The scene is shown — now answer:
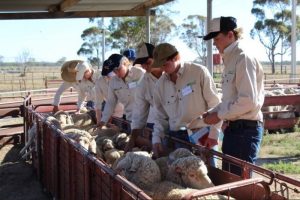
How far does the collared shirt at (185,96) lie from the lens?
163 inches

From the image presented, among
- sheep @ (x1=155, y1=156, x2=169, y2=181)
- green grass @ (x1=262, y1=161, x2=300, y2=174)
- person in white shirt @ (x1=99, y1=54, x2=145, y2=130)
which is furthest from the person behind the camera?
green grass @ (x1=262, y1=161, x2=300, y2=174)

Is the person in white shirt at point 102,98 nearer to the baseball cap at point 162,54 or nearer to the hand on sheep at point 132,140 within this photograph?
the hand on sheep at point 132,140

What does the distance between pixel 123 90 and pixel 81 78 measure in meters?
1.75

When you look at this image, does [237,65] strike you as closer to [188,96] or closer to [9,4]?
[188,96]

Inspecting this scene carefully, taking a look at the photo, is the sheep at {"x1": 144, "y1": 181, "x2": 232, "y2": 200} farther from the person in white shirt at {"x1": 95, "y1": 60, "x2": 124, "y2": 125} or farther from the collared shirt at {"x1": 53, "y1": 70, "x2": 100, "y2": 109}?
the collared shirt at {"x1": 53, "y1": 70, "x2": 100, "y2": 109}

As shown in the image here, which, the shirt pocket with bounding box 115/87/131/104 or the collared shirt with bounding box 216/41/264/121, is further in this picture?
the shirt pocket with bounding box 115/87/131/104

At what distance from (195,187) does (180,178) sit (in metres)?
0.12

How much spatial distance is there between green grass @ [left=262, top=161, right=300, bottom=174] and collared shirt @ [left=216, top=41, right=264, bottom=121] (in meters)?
3.97

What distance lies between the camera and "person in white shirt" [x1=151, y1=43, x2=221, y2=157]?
4066 mm

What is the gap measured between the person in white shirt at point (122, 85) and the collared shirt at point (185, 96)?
139 cm

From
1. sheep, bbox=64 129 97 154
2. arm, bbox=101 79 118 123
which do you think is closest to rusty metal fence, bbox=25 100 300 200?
sheep, bbox=64 129 97 154

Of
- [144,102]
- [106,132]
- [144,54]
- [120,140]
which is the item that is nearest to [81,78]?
[106,132]

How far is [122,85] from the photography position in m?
5.89

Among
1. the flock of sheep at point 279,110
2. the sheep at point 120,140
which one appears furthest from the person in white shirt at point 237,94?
the flock of sheep at point 279,110
